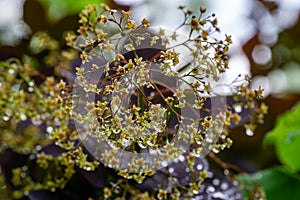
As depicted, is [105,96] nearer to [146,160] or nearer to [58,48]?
[146,160]

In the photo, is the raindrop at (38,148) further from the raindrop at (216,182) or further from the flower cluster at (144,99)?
the raindrop at (216,182)

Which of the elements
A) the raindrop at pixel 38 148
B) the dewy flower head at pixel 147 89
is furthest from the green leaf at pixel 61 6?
the dewy flower head at pixel 147 89

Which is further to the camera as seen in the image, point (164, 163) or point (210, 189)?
point (210, 189)

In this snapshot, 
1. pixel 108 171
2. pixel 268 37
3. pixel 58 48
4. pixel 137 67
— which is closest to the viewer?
pixel 137 67

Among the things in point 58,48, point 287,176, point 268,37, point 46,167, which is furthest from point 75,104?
point 268,37

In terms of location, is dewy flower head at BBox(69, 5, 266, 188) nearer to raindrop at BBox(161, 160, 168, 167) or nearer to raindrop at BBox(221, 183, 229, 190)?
raindrop at BBox(161, 160, 168, 167)

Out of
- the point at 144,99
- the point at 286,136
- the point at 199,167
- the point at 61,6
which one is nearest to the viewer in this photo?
the point at 144,99

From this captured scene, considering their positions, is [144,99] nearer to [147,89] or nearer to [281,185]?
[147,89]

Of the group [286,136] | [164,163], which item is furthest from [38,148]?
[286,136]
